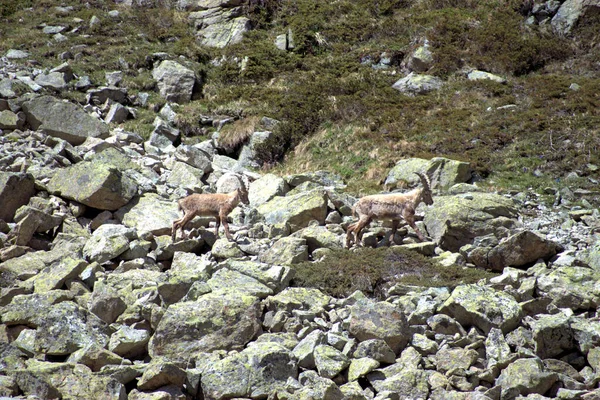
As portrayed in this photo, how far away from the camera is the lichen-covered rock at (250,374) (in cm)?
973

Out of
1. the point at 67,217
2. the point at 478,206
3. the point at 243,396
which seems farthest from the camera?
the point at 67,217

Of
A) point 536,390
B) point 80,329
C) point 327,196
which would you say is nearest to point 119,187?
point 327,196

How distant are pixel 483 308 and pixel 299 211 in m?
7.07

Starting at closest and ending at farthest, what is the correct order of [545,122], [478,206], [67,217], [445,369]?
1. [445,369]
2. [478,206]
3. [67,217]
4. [545,122]

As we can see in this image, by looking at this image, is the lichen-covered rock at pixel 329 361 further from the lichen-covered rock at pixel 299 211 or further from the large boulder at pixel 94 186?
the large boulder at pixel 94 186

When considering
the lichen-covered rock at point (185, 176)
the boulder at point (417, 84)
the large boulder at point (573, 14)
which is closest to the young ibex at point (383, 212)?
the lichen-covered rock at point (185, 176)

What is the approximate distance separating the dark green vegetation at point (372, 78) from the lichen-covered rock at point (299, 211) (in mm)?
4737

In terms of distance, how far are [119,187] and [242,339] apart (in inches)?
342

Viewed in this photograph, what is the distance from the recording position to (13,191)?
685 inches

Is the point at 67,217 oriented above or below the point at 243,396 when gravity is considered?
below

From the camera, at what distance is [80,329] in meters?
11.1

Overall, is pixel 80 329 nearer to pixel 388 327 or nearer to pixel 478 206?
pixel 388 327

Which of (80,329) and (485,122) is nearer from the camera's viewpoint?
(80,329)

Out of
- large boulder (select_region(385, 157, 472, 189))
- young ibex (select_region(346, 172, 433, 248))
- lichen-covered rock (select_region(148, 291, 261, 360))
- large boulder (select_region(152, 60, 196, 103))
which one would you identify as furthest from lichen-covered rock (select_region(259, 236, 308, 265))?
large boulder (select_region(152, 60, 196, 103))
